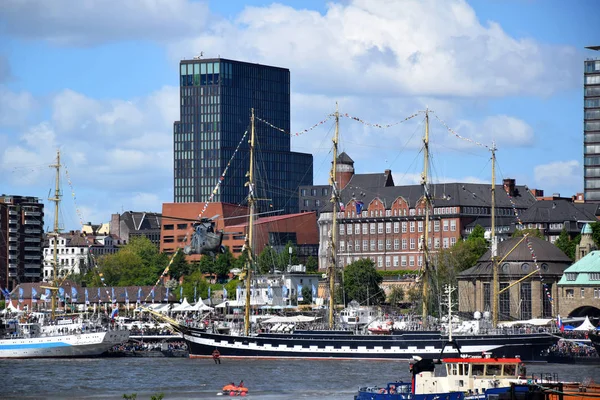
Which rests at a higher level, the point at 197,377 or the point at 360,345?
the point at 360,345

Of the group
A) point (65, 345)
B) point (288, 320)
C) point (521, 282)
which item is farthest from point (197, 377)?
point (521, 282)

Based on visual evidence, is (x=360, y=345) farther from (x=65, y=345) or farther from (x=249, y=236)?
(x=65, y=345)

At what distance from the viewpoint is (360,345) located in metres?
129

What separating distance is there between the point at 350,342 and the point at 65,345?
104 ft

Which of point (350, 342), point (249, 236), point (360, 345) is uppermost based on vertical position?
point (249, 236)

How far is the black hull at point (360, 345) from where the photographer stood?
124m

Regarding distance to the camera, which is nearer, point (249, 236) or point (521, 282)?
point (249, 236)

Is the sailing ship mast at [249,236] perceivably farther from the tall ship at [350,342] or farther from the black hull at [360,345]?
the black hull at [360,345]

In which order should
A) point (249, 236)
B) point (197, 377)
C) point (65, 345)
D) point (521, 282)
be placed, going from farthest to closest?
point (521, 282) < point (65, 345) < point (249, 236) < point (197, 377)

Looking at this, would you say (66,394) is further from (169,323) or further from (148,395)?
(169,323)

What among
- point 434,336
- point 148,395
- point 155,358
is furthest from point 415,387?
point 155,358

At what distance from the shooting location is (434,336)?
125 metres

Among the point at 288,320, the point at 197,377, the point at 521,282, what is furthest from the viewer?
the point at 521,282

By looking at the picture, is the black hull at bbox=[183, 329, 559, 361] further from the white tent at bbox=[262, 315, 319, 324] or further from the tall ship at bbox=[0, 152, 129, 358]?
the white tent at bbox=[262, 315, 319, 324]
